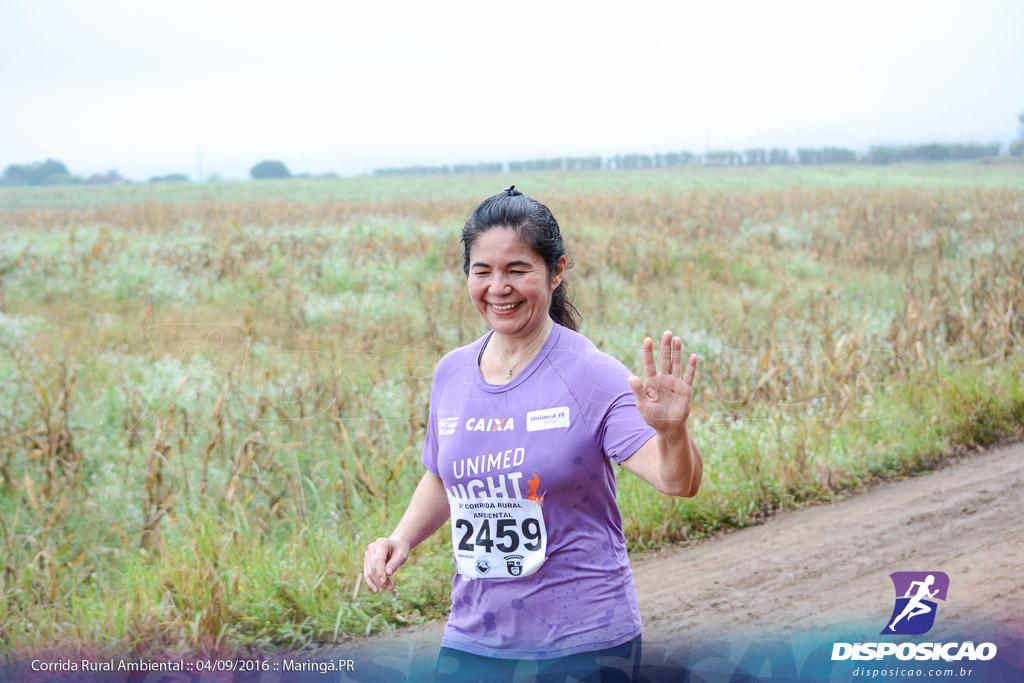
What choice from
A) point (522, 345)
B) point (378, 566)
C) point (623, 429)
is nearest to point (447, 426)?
point (522, 345)

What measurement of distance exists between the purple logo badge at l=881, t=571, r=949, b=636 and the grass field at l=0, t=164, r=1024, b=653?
1.08 metres

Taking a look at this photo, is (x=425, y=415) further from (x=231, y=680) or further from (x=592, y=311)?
(x=592, y=311)

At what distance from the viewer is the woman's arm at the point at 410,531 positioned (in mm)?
2293

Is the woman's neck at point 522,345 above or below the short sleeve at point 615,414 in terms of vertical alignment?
above

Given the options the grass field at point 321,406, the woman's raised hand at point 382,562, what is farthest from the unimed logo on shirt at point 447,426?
the grass field at point 321,406

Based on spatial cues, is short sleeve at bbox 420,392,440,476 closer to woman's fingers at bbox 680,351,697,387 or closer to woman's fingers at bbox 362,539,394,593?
woman's fingers at bbox 362,539,394,593

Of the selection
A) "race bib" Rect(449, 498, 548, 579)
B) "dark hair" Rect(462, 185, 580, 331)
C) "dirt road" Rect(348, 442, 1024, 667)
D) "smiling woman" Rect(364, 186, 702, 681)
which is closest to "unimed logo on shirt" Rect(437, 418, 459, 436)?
"smiling woman" Rect(364, 186, 702, 681)

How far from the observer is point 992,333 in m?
7.45

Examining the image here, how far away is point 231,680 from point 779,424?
416 centimetres

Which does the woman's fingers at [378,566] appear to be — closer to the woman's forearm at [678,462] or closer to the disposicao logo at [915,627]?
the woman's forearm at [678,462]

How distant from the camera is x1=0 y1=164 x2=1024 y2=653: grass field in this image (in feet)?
14.5

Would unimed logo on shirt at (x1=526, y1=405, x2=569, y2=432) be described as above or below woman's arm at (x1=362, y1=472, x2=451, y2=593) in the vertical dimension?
above

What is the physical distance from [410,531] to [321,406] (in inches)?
177

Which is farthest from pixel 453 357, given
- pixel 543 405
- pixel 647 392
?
pixel 647 392
